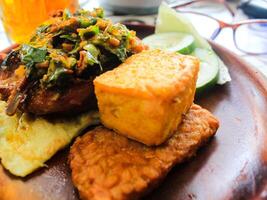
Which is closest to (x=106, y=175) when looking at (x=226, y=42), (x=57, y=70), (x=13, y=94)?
(x=57, y=70)

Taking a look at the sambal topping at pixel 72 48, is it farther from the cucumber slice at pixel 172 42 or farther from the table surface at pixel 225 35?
the table surface at pixel 225 35

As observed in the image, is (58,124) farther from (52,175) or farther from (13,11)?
(13,11)


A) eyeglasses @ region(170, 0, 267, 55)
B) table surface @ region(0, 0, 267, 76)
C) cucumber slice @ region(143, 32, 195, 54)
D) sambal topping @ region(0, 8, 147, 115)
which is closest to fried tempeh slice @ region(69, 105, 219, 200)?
sambal topping @ region(0, 8, 147, 115)

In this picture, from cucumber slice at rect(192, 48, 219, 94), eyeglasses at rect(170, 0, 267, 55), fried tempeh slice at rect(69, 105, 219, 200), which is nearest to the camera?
fried tempeh slice at rect(69, 105, 219, 200)

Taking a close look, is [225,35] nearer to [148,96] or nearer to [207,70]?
[207,70]

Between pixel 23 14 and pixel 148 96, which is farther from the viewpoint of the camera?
pixel 23 14

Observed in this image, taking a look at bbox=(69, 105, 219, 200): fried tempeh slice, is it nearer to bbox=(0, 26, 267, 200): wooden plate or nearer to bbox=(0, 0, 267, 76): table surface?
bbox=(0, 26, 267, 200): wooden plate

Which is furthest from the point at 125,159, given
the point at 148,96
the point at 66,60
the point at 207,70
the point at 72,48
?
the point at 207,70
